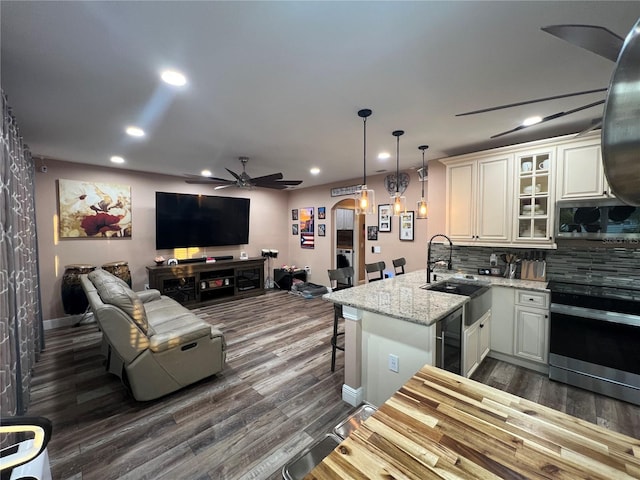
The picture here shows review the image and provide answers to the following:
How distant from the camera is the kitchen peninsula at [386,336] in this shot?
1.93 metres

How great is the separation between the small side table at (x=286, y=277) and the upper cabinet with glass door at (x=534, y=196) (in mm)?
4443

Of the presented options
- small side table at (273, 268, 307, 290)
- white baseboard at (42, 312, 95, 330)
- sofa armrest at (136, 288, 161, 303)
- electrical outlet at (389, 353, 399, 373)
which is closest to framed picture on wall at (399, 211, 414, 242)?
small side table at (273, 268, 307, 290)

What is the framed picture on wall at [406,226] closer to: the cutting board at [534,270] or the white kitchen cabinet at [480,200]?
the white kitchen cabinet at [480,200]

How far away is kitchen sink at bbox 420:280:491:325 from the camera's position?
2410mm

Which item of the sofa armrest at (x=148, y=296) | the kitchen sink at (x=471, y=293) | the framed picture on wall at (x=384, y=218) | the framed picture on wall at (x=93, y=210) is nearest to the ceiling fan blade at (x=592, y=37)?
the kitchen sink at (x=471, y=293)

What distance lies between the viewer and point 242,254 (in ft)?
20.1

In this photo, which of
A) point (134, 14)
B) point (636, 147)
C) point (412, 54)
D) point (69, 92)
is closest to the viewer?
point (636, 147)

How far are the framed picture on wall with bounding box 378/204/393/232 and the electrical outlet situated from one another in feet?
10.6

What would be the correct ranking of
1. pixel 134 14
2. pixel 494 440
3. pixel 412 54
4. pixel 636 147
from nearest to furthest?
pixel 636 147
pixel 494 440
pixel 134 14
pixel 412 54

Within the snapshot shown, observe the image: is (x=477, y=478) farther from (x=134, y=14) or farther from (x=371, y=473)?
(x=134, y=14)

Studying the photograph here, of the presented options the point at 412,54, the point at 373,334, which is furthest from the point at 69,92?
the point at 373,334

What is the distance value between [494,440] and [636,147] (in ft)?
2.94

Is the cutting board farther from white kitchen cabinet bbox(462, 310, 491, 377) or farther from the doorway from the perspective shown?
the doorway

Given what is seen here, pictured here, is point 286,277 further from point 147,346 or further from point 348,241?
point 147,346
